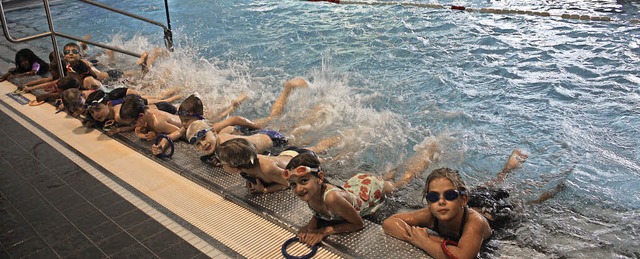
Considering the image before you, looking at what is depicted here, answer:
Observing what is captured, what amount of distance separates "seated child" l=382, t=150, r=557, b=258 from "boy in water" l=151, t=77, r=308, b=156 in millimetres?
2097

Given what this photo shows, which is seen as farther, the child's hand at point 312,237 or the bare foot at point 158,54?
the bare foot at point 158,54

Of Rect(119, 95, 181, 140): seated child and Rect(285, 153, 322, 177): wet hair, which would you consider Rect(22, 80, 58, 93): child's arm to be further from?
Rect(285, 153, 322, 177): wet hair

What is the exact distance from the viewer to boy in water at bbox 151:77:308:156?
4512mm

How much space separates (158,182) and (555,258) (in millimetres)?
3000

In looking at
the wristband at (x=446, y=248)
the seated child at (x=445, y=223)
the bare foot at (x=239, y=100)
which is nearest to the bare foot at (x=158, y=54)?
the bare foot at (x=239, y=100)

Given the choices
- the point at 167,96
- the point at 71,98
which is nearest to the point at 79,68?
the point at 167,96

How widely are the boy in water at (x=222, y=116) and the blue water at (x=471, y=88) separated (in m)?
0.16

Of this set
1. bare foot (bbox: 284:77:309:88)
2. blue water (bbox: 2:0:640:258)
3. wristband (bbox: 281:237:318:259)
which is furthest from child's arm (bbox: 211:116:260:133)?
wristband (bbox: 281:237:318:259)

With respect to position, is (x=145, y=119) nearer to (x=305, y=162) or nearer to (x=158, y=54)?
(x=305, y=162)

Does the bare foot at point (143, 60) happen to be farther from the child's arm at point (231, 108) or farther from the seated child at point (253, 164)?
the seated child at point (253, 164)

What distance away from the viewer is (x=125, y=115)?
4777 mm

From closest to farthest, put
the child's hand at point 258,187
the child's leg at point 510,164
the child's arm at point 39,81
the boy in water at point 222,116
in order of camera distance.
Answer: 1. the child's hand at point 258,187
2. the child's leg at point 510,164
3. the boy in water at point 222,116
4. the child's arm at point 39,81

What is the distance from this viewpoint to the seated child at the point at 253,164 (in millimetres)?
3330

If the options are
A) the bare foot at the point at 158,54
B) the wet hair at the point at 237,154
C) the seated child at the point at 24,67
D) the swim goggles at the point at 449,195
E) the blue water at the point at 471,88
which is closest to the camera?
the swim goggles at the point at 449,195
